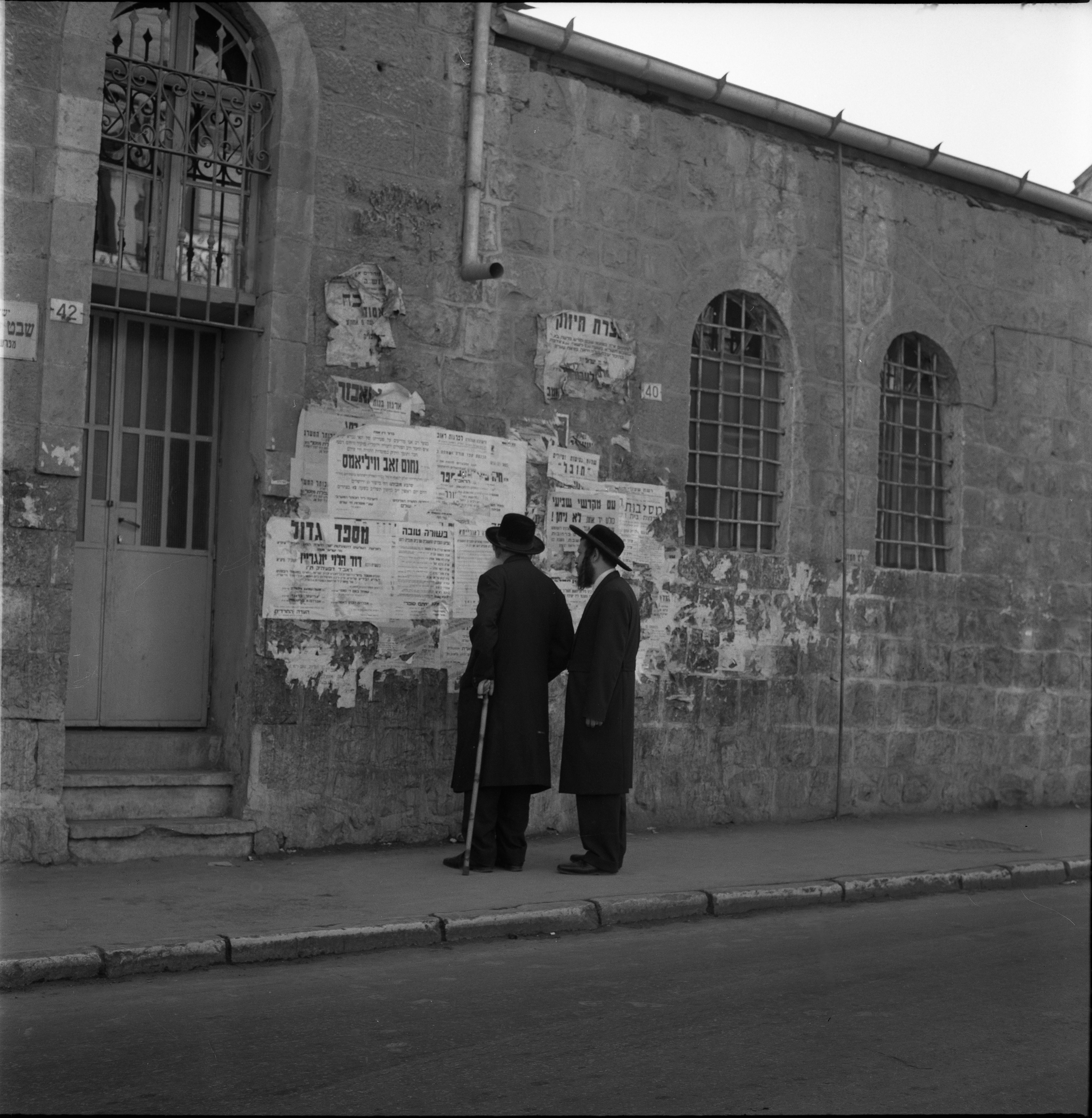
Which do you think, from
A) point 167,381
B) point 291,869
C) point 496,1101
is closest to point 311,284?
point 167,381

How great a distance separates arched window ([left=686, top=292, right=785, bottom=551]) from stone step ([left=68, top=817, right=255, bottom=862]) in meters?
4.36

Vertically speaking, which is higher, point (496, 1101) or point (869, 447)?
point (869, 447)

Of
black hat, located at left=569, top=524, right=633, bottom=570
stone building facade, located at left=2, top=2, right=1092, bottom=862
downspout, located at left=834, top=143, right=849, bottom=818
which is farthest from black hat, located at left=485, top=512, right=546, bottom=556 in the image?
downspout, located at left=834, top=143, right=849, bottom=818

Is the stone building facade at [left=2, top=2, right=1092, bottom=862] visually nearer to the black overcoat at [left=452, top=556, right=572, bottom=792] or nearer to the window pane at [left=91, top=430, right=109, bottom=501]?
the window pane at [left=91, top=430, right=109, bottom=501]

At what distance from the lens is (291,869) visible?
27.8ft

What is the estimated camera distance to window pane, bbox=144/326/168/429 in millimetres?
9242

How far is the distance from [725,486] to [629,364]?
1419 millimetres

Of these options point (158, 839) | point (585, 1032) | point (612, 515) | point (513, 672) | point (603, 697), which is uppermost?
point (612, 515)

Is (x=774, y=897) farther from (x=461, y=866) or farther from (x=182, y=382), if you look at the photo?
(x=182, y=382)

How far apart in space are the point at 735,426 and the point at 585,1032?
7.06 metres

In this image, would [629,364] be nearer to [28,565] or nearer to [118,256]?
[118,256]

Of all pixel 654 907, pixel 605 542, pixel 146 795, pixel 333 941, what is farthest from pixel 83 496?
pixel 654 907

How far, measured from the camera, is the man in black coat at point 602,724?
28.4 feet

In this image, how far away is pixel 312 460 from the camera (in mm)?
9242
